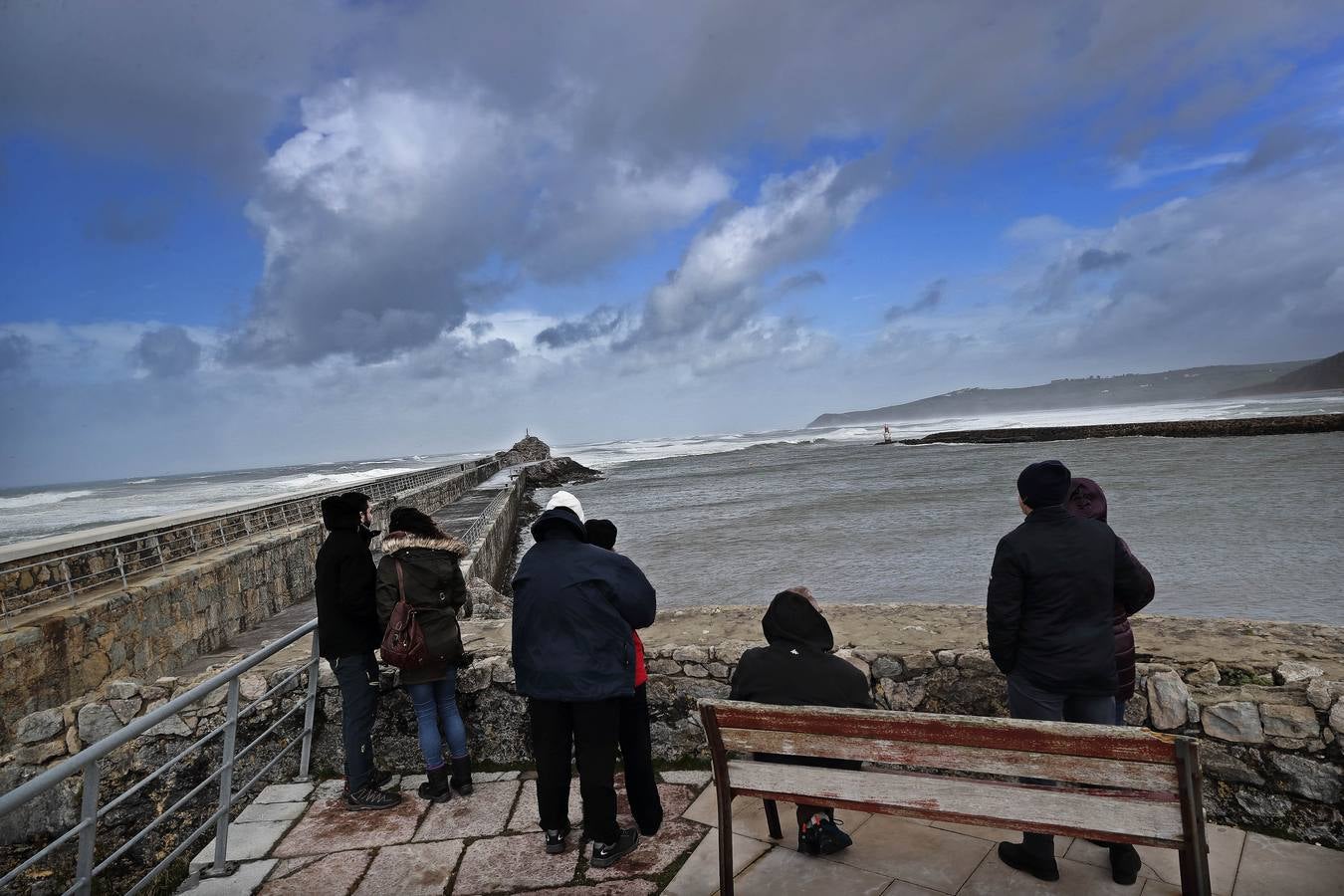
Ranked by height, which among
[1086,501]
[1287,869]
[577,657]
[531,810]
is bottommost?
[1287,869]

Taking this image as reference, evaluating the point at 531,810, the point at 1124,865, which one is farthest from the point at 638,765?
the point at 1124,865

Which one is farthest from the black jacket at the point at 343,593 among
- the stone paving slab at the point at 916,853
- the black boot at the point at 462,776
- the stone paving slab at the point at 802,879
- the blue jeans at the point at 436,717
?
the stone paving slab at the point at 916,853

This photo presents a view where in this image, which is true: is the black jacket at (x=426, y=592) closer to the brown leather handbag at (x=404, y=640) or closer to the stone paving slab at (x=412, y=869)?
the brown leather handbag at (x=404, y=640)

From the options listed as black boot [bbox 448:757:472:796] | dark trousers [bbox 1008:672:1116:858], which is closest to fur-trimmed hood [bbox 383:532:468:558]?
black boot [bbox 448:757:472:796]

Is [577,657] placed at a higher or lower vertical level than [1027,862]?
higher

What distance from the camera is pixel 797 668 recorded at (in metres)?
2.60

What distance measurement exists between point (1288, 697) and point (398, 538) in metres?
3.89

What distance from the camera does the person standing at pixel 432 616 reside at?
10.4 ft

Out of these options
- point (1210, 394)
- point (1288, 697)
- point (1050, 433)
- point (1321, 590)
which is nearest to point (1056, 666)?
point (1288, 697)

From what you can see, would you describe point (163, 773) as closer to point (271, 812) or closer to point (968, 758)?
point (271, 812)

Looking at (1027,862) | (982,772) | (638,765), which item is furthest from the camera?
(638,765)

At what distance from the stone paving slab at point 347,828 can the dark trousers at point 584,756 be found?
0.78 metres

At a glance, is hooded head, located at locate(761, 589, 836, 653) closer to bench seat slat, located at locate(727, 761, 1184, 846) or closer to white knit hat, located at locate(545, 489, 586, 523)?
bench seat slat, located at locate(727, 761, 1184, 846)

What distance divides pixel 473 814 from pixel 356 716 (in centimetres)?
76
